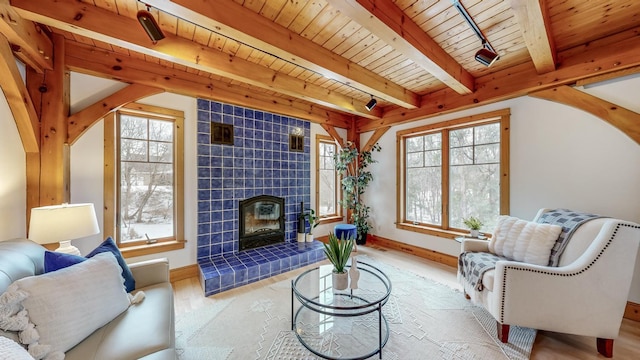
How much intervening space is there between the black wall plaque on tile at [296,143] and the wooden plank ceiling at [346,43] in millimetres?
931

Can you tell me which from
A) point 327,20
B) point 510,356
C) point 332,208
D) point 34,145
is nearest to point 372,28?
point 327,20

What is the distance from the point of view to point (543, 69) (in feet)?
7.93

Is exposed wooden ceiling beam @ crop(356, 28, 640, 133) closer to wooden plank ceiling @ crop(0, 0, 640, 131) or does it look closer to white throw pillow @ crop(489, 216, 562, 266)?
wooden plank ceiling @ crop(0, 0, 640, 131)

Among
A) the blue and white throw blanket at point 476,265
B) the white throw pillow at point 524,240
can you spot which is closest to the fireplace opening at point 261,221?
the blue and white throw blanket at point 476,265

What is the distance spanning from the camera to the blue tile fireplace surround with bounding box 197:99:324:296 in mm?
2899

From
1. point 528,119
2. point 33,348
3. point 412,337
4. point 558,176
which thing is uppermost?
point 528,119

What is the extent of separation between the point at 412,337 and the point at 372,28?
243 cm

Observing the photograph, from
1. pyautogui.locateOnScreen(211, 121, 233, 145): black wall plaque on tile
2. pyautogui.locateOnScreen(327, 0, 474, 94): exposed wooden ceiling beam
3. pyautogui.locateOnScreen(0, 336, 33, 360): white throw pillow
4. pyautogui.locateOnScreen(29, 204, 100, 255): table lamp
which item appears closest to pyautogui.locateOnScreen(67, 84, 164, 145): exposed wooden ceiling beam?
pyautogui.locateOnScreen(211, 121, 233, 145): black wall plaque on tile

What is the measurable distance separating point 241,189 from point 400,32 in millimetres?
2729

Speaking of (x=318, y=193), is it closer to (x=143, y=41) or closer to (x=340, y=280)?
(x=340, y=280)

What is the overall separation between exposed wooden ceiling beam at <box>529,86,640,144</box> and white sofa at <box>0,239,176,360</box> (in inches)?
154

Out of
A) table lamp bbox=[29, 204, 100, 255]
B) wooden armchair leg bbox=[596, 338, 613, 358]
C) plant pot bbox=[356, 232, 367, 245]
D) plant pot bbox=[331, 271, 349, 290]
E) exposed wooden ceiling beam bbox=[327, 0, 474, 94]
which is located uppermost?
exposed wooden ceiling beam bbox=[327, 0, 474, 94]

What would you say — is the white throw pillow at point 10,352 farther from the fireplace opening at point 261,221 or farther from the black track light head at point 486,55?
the black track light head at point 486,55

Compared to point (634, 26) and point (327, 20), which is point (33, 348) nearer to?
point (327, 20)
